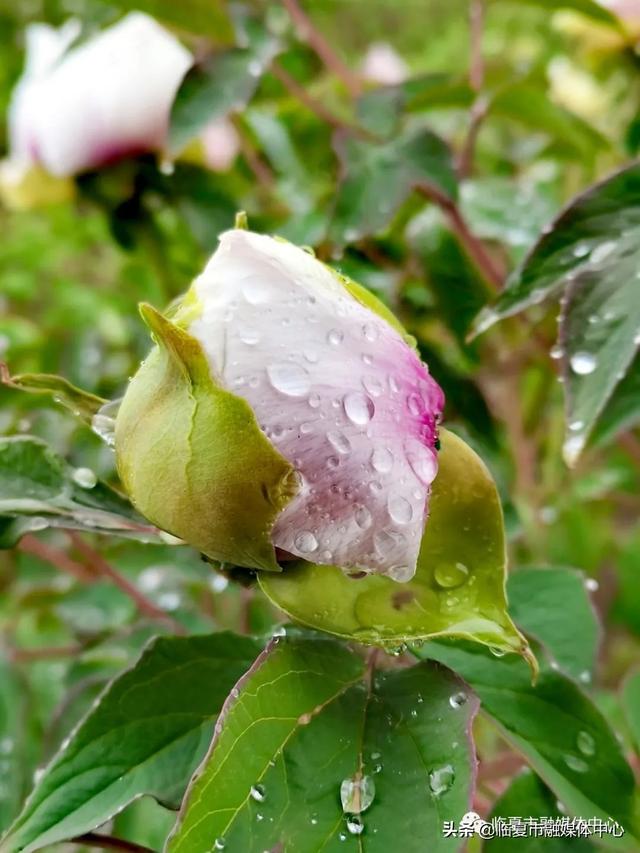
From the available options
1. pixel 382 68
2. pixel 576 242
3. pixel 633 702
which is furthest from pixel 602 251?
pixel 382 68

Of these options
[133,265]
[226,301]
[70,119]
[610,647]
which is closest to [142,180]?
[70,119]

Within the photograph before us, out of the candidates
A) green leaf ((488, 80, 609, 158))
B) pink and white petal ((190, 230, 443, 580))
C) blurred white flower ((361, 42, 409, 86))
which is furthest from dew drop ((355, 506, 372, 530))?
blurred white flower ((361, 42, 409, 86))

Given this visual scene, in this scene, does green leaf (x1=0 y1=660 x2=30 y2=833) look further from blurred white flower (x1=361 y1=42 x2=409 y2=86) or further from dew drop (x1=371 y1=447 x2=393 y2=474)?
blurred white flower (x1=361 y1=42 x2=409 y2=86)

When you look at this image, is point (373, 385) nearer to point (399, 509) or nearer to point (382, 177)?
point (399, 509)

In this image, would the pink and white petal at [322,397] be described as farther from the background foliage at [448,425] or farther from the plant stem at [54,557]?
the plant stem at [54,557]

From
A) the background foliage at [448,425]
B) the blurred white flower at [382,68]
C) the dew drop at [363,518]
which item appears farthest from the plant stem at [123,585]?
the blurred white flower at [382,68]
